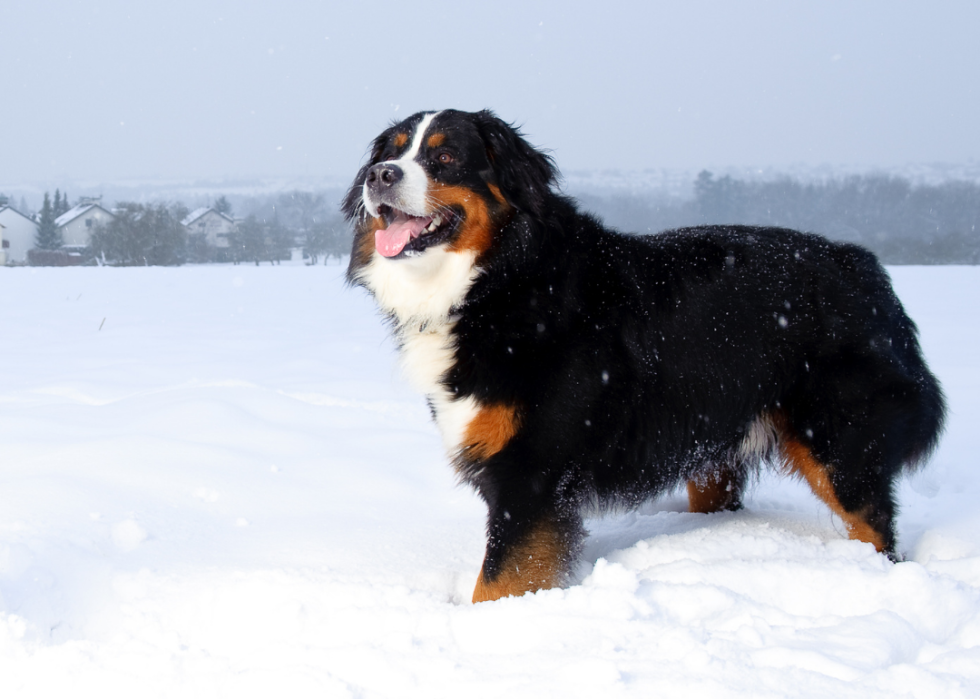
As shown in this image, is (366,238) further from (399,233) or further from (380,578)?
(380,578)

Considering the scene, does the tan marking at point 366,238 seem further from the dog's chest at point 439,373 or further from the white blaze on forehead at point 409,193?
the dog's chest at point 439,373

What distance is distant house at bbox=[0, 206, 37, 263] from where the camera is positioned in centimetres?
3991

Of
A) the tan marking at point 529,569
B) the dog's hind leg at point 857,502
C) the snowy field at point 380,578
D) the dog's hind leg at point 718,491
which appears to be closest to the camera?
the snowy field at point 380,578

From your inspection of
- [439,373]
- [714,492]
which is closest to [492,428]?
[439,373]

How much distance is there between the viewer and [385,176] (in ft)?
9.30

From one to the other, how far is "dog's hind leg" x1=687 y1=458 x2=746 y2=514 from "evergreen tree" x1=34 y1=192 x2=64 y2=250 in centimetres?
4459

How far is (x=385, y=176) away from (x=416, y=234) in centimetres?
25

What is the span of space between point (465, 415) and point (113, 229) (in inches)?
1254

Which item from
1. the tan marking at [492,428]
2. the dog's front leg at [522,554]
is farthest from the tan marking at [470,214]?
the dog's front leg at [522,554]

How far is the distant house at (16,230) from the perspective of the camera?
39906mm

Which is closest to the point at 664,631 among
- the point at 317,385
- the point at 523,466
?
the point at 523,466

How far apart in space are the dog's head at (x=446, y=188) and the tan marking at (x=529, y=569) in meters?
1.10

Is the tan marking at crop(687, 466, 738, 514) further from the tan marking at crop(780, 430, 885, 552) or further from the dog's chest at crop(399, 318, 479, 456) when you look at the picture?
the dog's chest at crop(399, 318, 479, 456)

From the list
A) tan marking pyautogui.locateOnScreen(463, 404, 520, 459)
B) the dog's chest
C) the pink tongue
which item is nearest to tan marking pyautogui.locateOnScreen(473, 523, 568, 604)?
tan marking pyautogui.locateOnScreen(463, 404, 520, 459)
